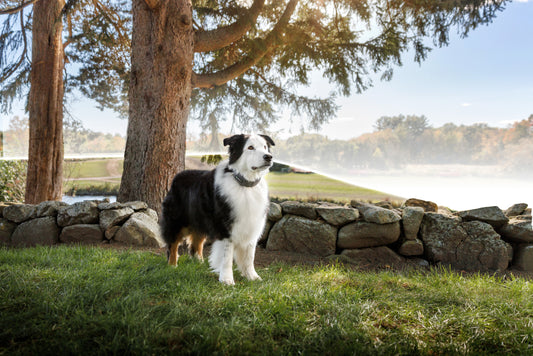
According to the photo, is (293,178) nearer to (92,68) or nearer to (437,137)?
(437,137)

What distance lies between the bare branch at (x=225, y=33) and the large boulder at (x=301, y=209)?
130 inches

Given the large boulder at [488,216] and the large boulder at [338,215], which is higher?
Result: the large boulder at [488,216]

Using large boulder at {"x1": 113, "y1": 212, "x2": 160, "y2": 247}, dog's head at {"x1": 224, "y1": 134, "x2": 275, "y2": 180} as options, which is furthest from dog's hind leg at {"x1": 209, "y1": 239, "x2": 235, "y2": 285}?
large boulder at {"x1": 113, "y1": 212, "x2": 160, "y2": 247}

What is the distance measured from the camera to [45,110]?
22.0 feet

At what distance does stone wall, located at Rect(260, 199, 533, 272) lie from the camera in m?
4.54

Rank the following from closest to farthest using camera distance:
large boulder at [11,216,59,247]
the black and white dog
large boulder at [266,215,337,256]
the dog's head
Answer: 1. the dog's head
2. the black and white dog
3. large boulder at [266,215,337,256]
4. large boulder at [11,216,59,247]

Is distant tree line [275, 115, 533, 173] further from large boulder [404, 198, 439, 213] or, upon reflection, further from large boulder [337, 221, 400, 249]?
large boulder [337, 221, 400, 249]

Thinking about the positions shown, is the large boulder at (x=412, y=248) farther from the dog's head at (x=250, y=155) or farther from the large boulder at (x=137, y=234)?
the large boulder at (x=137, y=234)

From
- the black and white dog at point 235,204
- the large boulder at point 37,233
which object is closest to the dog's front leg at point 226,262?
the black and white dog at point 235,204

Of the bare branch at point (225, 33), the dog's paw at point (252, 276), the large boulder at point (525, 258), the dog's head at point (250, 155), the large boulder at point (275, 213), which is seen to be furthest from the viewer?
the bare branch at point (225, 33)

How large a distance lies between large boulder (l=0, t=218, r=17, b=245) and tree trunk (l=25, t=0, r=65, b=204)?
1439 mm

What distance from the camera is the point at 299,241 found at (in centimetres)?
491

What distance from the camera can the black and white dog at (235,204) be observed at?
120 inches

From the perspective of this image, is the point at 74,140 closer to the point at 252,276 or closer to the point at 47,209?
the point at 47,209
